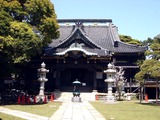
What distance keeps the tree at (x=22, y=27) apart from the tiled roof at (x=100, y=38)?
1005 centimetres

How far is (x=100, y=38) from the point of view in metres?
45.6

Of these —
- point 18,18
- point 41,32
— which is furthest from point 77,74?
point 18,18

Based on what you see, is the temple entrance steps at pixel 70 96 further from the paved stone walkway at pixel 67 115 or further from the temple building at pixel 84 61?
the paved stone walkway at pixel 67 115

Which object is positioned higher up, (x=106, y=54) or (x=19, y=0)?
(x=19, y=0)

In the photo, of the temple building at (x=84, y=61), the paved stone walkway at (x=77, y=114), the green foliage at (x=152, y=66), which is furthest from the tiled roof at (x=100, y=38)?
the paved stone walkway at (x=77, y=114)

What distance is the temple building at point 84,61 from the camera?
3659cm

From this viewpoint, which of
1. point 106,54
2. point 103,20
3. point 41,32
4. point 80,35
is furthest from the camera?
point 103,20

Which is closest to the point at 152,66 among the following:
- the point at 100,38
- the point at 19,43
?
the point at 19,43

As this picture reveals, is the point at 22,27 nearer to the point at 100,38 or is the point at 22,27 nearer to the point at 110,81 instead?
the point at 110,81

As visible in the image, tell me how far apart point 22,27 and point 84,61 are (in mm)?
14584

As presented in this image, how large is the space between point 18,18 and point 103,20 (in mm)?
28902

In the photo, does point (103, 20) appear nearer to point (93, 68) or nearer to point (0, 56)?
point (93, 68)

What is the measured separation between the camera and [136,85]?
37.6 m

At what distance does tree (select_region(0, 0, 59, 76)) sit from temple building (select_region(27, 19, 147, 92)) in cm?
813
